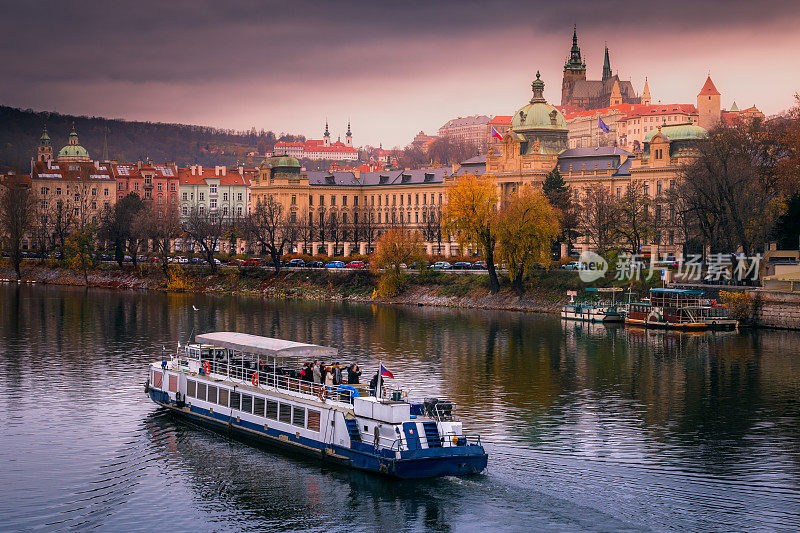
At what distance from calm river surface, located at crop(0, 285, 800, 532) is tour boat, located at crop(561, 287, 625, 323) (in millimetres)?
17310

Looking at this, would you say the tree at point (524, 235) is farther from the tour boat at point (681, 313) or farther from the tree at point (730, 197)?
the tour boat at point (681, 313)

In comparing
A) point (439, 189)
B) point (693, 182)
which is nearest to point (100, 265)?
point (439, 189)

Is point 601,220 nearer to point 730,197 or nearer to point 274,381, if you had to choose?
point 730,197

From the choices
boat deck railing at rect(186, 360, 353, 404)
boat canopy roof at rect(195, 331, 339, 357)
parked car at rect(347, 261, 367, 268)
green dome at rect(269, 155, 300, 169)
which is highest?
green dome at rect(269, 155, 300, 169)

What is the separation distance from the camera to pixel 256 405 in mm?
42531

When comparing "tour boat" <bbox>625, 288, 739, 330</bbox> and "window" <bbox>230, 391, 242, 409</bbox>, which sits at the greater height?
"tour boat" <bbox>625, 288, 739, 330</bbox>

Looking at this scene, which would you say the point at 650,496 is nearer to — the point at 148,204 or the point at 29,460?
the point at 29,460

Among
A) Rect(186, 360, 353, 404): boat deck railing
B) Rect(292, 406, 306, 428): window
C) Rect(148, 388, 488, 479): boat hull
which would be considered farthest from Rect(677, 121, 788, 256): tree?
Rect(148, 388, 488, 479): boat hull

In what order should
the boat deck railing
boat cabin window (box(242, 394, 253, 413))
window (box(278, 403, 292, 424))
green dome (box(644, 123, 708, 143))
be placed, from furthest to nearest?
green dome (box(644, 123, 708, 143)), boat cabin window (box(242, 394, 253, 413)), window (box(278, 403, 292, 424)), the boat deck railing

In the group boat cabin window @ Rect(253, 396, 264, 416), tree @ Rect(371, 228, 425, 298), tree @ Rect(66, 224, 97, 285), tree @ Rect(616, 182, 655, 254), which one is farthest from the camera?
tree @ Rect(66, 224, 97, 285)

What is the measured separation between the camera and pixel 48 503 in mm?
34125

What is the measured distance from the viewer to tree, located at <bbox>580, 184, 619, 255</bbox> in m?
117

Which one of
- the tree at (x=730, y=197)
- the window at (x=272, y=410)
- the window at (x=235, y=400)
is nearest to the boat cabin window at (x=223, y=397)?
the window at (x=235, y=400)

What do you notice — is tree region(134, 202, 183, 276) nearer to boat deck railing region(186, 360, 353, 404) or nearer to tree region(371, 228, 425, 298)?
tree region(371, 228, 425, 298)
